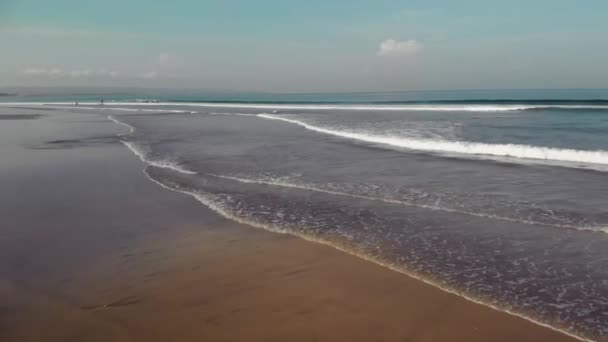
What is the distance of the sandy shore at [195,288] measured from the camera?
3.53 m

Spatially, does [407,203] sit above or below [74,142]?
below

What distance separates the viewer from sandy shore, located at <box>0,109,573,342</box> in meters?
3.53

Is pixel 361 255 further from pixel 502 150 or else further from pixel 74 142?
pixel 74 142

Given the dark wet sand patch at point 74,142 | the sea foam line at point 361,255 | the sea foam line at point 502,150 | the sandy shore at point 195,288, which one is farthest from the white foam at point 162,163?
the sea foam line at point 502,150

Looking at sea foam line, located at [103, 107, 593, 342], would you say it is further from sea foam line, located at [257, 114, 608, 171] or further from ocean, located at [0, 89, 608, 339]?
sea foam line, located at [257, 114, 608, 171]

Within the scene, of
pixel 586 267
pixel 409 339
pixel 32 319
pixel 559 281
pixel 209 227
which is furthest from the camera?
pixel 209 227

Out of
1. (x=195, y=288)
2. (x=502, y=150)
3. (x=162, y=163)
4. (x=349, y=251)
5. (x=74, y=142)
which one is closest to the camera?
(x=195, y=288)

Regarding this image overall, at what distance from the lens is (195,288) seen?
4309mm

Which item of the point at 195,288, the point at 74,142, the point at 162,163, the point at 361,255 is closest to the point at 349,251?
the point at 361,255

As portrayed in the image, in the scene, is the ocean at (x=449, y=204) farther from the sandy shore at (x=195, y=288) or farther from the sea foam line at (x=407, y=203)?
the sandy shore at (x=195, y=288)

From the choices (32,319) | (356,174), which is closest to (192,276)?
(32,319)

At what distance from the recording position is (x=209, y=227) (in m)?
6.29

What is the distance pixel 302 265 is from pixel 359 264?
0.65 meters

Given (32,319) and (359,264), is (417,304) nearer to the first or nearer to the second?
(359,264)
